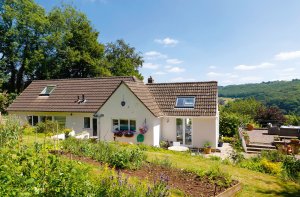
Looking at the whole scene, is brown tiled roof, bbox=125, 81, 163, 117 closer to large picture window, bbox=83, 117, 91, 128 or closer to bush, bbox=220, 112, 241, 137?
large picture window, bbox=83, 117, 91, 128

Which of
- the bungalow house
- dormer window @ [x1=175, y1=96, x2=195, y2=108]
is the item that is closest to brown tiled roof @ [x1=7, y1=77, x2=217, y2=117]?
the bungalow house

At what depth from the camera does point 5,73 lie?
42.2m

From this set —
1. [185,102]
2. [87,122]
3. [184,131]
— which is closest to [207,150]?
[184,131]

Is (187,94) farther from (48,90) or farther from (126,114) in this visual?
(48,90)

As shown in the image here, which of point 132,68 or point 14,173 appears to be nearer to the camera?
point 14,173

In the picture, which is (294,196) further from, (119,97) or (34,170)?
(119,97)

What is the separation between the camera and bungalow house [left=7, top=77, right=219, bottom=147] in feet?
73.9

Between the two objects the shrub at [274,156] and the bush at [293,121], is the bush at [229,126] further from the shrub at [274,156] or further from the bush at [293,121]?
the shrub at [274,156]

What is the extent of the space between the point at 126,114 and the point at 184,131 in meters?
5.17

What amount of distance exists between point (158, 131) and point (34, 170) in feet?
56.1

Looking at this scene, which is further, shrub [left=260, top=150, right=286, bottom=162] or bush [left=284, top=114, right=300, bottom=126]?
bush [left=284, top=114, right=300, bottom=126]

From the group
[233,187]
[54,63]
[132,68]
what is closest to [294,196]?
[233,187]

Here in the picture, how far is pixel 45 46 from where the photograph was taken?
43406 millimetres

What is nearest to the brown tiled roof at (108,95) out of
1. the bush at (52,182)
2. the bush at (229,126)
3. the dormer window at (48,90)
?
the dormer window at (48,90)
